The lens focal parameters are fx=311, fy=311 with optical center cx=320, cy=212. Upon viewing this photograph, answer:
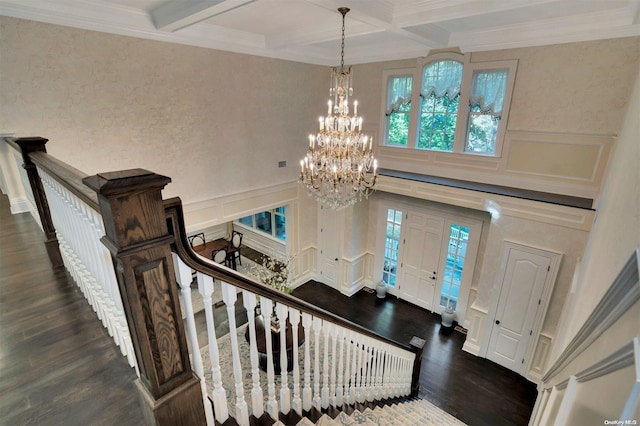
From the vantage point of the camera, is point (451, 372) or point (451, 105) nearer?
point (451, 372)

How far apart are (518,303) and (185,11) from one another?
5.65 meters

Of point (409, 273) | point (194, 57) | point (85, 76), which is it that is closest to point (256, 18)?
point (194, 57)

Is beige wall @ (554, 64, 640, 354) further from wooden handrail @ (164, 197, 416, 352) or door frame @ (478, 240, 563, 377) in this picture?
door frame @ (478, 240, 563, 377)

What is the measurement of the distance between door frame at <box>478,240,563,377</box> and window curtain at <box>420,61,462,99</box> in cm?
252

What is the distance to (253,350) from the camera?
1.41 metres

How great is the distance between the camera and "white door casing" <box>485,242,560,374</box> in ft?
14.1

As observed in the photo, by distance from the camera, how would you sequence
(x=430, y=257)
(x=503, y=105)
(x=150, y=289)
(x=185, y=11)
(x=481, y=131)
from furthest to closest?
(x=430, y=257) → (x=481, y=131) → (x=503, y=105) → (x=185, y=11) → (x=150, y=289)

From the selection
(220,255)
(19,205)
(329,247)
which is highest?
(19,205)

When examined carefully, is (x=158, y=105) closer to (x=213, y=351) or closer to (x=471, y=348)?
(x=213, y=351)

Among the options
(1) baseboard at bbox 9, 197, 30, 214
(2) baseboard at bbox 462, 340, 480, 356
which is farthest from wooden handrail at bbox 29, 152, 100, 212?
(2) baseboard at bbox 462, 340, 480, 356

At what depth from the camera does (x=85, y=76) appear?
3.46 metres

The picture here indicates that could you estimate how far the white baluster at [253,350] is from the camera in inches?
50.5

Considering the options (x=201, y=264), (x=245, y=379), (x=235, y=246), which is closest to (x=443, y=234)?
(x=245, y=379)

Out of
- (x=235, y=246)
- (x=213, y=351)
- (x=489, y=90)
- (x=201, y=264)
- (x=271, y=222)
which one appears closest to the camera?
(x=201, y=264)
